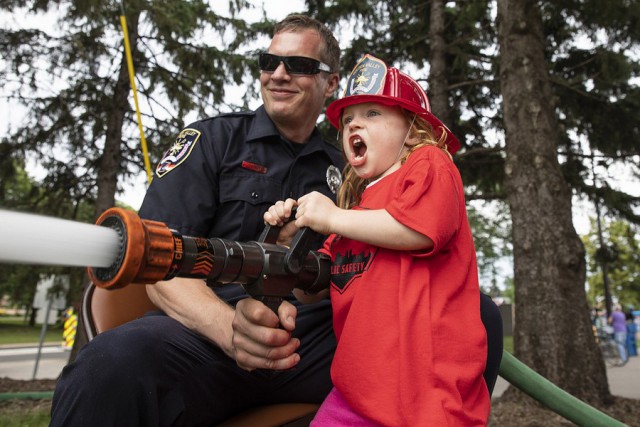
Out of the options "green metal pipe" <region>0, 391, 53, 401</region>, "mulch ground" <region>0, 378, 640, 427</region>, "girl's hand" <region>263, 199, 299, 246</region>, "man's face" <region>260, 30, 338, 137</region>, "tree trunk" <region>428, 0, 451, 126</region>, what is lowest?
"green metal pipe" <region>0, 391, 53, 401</region>

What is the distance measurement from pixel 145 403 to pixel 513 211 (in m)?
6.13

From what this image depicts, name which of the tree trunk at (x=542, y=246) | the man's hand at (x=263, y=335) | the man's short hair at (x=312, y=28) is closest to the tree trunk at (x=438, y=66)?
the tree trunk at (x=542, y=246)

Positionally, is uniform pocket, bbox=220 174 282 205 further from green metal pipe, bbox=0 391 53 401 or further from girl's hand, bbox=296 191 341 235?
green metal pipe, bbox=0 391 53 401

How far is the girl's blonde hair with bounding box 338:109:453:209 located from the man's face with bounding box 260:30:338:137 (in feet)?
2.09

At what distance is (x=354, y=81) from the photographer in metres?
1.92

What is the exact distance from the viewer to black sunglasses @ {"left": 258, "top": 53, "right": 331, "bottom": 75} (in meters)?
2.66

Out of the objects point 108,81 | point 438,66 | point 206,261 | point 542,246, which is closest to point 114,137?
point 108,81

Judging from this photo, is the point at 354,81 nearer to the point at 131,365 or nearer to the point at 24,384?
the point at 131,365

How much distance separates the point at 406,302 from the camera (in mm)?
1511

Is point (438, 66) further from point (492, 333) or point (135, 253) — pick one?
point (135, 253)

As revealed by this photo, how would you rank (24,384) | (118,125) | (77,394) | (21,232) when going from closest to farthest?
(21,232)
(77,394)
(24,384)
(118,125)

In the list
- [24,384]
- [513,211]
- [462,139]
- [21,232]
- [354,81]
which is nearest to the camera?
[21,232]

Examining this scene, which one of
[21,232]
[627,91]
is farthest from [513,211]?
[21,232]

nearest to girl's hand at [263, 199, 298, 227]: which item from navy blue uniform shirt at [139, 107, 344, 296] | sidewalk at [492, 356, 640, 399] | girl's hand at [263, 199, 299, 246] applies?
girl's hand at [263, 199, 299, 246]
